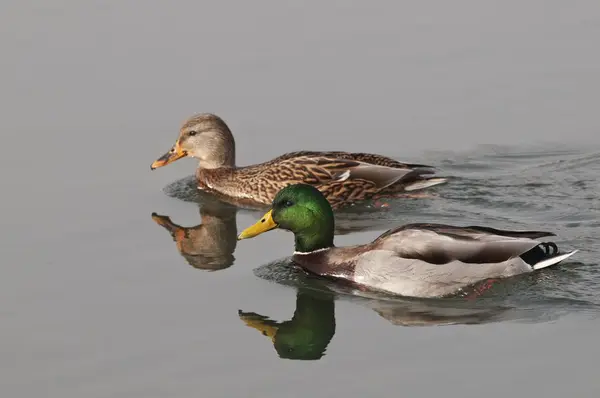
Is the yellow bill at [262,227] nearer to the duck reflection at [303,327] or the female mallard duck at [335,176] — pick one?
the duck reflection at [303,327]

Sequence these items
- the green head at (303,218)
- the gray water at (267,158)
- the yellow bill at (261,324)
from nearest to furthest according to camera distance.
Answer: the gray water at (267,158) < the yellow bill at (261,324) < the green head at (303,218)

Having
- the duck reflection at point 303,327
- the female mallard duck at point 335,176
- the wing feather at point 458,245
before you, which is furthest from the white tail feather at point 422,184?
the duck reflection at point 303,327

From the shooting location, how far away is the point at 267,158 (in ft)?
46.4

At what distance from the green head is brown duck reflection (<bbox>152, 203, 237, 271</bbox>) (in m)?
0.61

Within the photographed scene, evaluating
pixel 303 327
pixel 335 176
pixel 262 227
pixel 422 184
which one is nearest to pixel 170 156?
pixel 335 176

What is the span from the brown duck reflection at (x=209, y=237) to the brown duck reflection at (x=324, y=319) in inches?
54.9

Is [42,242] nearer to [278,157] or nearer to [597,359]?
[278,157]

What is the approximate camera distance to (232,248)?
11906mm

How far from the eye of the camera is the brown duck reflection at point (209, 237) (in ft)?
37.8

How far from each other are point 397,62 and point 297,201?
196 inches

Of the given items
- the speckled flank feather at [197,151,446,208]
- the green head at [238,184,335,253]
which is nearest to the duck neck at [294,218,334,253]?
the green head at [238,184,335,253]

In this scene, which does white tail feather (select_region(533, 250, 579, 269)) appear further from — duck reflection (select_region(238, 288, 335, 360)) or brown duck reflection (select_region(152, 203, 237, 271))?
brown duck reflection (select_region(152, 203, 237, 271))

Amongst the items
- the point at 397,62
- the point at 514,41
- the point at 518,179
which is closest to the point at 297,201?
the point at 518,179

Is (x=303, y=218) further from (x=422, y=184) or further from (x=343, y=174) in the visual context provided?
(x=422, y=184)
